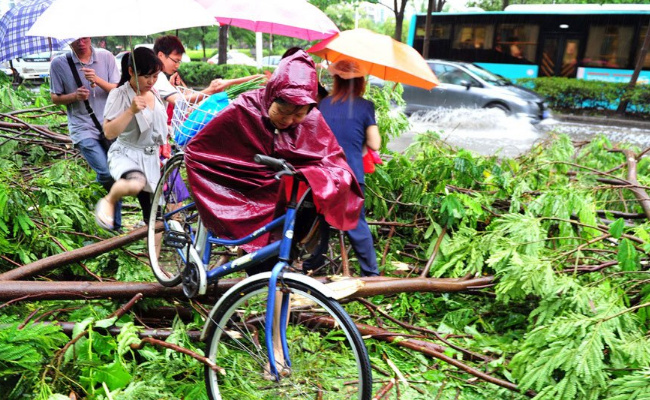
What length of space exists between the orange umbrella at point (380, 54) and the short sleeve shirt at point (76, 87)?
1.87 m

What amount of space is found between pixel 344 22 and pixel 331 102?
83.5 ft

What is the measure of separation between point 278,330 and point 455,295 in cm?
175

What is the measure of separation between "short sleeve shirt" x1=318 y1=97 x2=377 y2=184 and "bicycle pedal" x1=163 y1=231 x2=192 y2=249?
1.29 m

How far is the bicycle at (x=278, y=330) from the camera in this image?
233 centimetres

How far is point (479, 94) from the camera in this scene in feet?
49.2

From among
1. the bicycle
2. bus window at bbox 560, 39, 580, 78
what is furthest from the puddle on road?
the bicycle

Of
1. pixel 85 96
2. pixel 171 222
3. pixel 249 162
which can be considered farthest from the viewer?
pixel 85 96

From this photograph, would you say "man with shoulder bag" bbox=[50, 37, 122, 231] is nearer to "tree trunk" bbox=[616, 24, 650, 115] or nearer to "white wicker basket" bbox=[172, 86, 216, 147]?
"white wicker basket" bbox=[172, 86, 216, 147]

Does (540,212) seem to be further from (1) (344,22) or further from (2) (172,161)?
(1) (344,22)

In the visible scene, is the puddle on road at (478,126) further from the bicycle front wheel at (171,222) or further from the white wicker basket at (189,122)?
the white wicker basket at (189,122)

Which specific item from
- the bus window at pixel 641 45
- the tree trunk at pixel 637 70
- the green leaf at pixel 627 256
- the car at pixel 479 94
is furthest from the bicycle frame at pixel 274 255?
the bus window at pixel 641 45

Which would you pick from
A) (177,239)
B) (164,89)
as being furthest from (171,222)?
(164,89)

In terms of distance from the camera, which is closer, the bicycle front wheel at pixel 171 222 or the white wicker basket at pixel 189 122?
the white wicker basket at pixel 189 122

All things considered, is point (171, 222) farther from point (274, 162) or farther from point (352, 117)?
point (352, 117)
